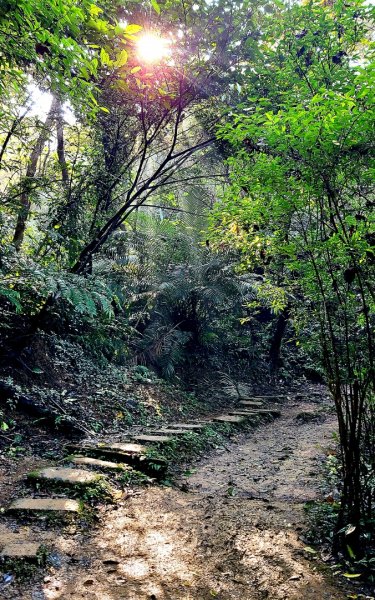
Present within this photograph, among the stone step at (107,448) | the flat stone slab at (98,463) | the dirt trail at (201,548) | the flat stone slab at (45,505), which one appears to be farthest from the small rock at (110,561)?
the stone step at (107,448)

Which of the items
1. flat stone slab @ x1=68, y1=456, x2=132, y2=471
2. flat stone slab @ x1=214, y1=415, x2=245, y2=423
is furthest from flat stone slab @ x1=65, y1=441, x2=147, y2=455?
flat stone slab @ x1=214, y1=415, x2=245, y2=423

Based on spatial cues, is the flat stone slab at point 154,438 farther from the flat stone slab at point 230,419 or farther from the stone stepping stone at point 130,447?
the flat stone slab at point 230,419

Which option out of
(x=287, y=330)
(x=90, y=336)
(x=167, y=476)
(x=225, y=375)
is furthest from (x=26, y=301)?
(x=287, y=330)

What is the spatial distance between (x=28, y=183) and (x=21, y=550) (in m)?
4.39

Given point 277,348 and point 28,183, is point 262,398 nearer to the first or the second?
point 277,348

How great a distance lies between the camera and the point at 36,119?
5836 mm

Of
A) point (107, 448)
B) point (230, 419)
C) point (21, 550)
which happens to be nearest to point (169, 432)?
point (107, 448)

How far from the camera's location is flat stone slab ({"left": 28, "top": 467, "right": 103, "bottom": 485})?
11.0 feet

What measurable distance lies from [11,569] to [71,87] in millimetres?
2895

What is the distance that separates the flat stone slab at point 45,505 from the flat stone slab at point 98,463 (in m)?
0.72

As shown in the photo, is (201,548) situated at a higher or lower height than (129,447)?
lower

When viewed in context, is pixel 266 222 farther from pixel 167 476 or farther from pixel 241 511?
pixel 167 476

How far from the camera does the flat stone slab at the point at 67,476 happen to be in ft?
11.0

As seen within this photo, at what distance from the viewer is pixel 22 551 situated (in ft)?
7.67
